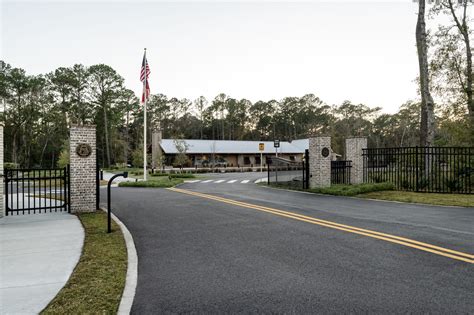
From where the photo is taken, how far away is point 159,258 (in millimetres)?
5125

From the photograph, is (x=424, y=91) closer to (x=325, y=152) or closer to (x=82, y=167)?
(x=325, y=152)

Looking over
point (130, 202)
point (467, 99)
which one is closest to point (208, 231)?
point (130, 202)

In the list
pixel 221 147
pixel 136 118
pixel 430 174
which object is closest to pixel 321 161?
pixel 430 174

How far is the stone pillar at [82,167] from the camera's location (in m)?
9.61

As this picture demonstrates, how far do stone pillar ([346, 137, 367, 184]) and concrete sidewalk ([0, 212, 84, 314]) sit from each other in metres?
12.8

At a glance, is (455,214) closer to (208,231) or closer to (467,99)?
(208,231)

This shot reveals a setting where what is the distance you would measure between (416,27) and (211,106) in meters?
68.7

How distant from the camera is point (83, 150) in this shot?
31.8 feet

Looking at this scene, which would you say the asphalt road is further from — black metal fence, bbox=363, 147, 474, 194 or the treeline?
the treeline

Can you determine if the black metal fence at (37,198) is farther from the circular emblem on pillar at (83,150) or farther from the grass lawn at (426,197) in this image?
the grass lawn at (426,197)

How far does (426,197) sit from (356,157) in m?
4.25

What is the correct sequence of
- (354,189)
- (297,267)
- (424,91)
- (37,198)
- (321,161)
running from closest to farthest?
(297,267) → (354,189) → (37,198) → (321,161) → (424,91)

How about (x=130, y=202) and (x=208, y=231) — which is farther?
(x=130, y=202)

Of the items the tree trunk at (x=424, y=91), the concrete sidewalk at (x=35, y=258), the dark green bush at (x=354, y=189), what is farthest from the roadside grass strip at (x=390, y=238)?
the tree trunk at (x=424, y=91)
